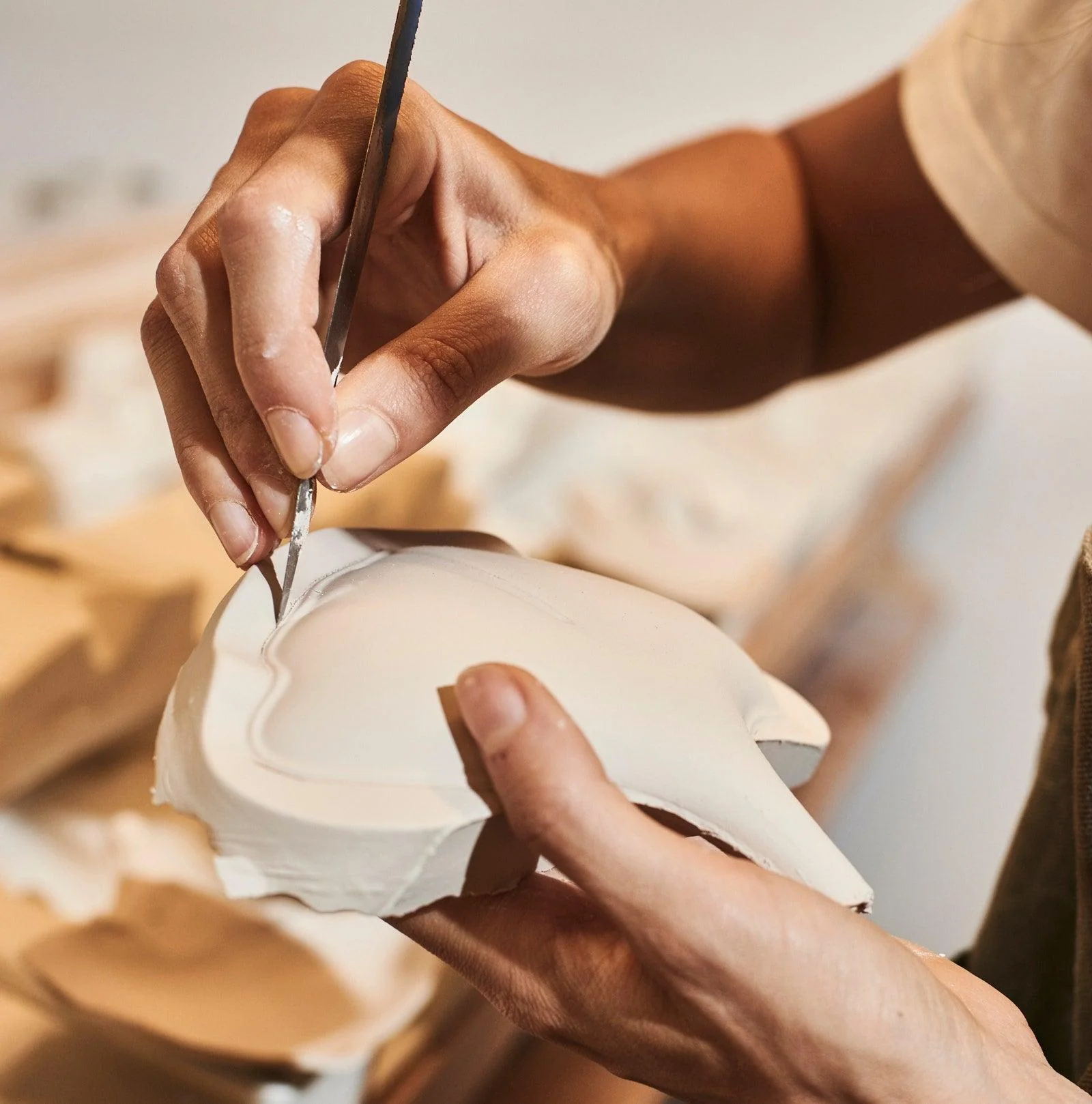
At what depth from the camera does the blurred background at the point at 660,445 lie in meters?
0.75

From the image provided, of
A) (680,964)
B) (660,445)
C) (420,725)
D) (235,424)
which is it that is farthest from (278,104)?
(660,445)

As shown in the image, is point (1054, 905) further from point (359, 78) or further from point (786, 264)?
point (359, 78)

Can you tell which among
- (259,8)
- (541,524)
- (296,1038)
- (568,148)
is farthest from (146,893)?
(568,148)

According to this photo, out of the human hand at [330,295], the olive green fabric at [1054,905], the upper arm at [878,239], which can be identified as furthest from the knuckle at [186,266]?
the upper arm at [878,239]

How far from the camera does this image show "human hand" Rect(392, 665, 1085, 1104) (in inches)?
14.3

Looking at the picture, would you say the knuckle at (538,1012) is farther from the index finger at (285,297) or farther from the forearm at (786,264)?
the forearm at (786,264)

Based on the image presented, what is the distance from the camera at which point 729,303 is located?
82cm

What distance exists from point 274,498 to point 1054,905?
0.52 meters

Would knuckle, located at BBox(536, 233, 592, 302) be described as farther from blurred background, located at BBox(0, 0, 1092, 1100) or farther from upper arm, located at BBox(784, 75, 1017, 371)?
upper arm, located at BBox(784, 75, 1017, 371)

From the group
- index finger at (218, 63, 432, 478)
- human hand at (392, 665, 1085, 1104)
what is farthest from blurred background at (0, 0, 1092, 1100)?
human hand at (392, 665, 1085, 1104)

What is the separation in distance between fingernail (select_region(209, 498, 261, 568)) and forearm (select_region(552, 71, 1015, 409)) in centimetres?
34

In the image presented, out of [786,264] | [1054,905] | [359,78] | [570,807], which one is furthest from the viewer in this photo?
[786,264]

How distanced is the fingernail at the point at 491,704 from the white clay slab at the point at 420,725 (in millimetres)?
26

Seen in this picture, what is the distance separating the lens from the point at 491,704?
37 centimetres
